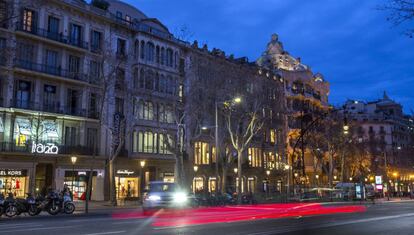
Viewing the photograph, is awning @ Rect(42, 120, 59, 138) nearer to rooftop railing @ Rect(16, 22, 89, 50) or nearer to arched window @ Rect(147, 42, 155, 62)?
rooftop railing @ Rect(16, 22, 89, 50)

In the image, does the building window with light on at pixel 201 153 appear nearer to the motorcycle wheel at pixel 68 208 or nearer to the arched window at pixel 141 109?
the arched window at pixel 141 109

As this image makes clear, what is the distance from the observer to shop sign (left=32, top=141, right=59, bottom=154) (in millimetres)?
40628

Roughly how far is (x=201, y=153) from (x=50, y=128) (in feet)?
67.2

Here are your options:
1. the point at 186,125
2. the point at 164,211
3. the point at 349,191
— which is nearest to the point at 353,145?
the point at 349,191

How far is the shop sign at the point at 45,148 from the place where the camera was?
4063 centimetres

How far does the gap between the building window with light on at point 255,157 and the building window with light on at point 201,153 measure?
811 centimetres

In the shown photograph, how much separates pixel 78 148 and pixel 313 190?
2374 centimetres

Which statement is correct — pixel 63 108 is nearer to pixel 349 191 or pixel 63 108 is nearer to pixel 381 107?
pixel 349 191

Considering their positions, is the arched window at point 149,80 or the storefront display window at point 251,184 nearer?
the arched window at point 149,80

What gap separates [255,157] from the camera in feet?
217

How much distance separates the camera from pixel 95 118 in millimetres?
46625

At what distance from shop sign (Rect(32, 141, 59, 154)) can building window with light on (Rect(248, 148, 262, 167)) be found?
29410 mm

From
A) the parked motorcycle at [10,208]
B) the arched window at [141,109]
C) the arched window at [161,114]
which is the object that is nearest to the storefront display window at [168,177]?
the arched window at [161,114]

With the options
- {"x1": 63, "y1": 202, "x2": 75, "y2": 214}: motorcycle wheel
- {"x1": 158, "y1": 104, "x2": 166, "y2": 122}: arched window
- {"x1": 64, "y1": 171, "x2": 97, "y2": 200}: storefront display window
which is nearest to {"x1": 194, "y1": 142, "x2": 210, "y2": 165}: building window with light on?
{"x1": 158, "y1": 104, "x2": 166, "y2": 122}: arched window
